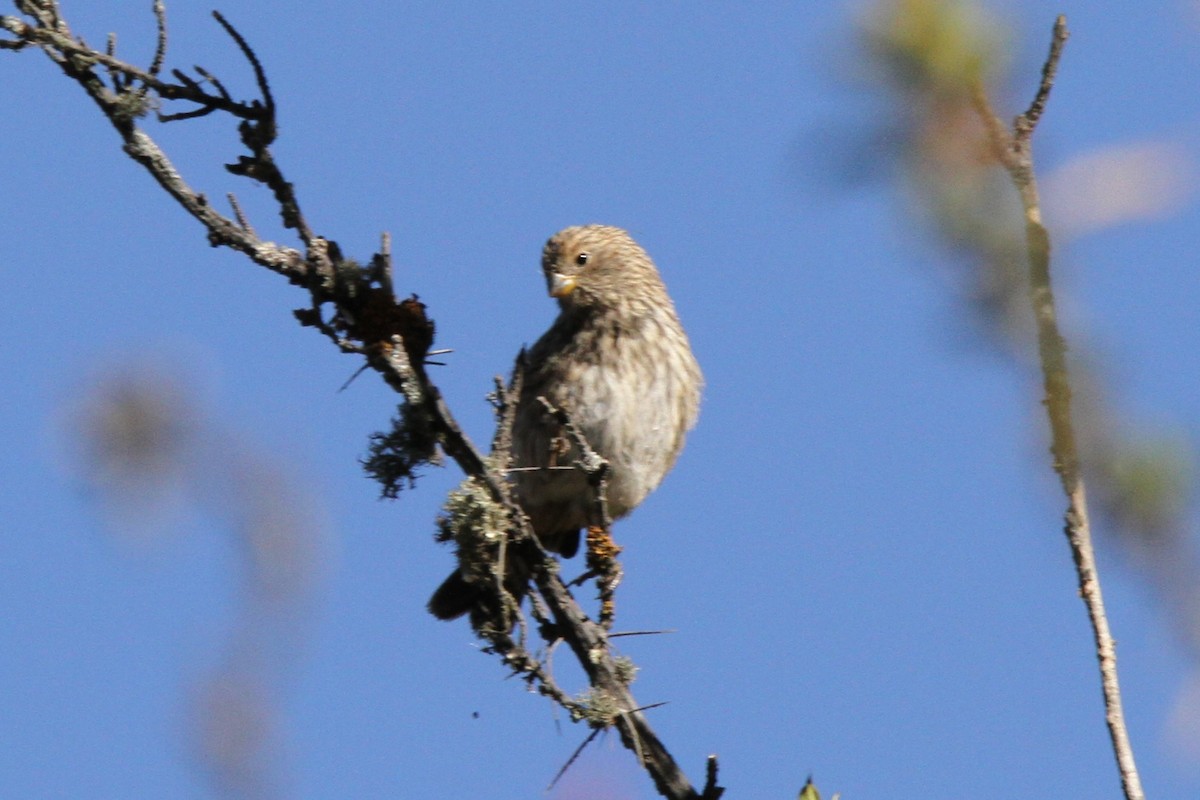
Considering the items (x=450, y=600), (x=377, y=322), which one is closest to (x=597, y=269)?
(x=450, y=600)

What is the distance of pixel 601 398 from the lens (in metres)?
5.84

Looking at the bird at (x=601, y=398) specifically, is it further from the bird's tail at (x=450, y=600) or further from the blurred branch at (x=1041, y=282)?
the blurred branch at (x=1041, y=282)

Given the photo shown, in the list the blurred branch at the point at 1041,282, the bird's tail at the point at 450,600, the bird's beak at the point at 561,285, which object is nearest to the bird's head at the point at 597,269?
the bird's beak at the point at 561,285

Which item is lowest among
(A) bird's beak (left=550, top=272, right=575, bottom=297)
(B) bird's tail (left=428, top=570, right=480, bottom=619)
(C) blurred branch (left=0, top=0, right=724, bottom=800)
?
(C) blurred branch (left=0, top=0, right=724, bottom=800)

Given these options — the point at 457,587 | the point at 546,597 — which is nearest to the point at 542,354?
the point at 457,587

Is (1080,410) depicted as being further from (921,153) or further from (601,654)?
(601,654)

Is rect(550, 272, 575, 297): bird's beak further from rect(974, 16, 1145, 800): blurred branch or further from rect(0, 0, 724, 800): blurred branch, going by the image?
rect(974, 16, 1145, 800): blurred branch

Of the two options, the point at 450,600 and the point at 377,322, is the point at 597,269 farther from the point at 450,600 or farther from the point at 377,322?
the point at 377,322

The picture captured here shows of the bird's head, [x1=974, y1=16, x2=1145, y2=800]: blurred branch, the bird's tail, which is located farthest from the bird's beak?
[x1=974, y1=16, x2=1145, y2=800]: blurred branch

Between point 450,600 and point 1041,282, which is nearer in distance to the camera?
point 1041,282

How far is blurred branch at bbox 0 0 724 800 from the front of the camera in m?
3.42

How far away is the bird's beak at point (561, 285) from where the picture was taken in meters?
6.25

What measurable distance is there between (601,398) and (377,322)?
212cm

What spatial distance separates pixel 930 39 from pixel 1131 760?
1199mm
